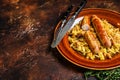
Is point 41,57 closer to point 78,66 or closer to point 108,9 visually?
point 78,66

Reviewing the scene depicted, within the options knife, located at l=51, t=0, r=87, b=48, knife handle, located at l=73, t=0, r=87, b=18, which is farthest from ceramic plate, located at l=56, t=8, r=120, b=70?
Answer: knife handle, located at l=73, t=0, r=87, b=18

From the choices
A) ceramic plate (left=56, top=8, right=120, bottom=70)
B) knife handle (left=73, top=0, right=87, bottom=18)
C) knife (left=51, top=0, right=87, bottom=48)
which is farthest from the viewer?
knife handle (left=73, top=0, right=87, bottom=18)

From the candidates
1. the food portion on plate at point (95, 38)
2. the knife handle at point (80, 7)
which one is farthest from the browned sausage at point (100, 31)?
the knife handle at point (80, 7)

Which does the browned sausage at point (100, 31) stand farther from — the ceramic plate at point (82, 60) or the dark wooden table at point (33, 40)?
the dark wooden table at point (33, 40)

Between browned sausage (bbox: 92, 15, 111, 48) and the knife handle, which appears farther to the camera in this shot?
the knife handle

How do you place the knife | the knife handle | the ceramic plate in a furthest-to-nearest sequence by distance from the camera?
the knife handle < the knife < the ceramic plate

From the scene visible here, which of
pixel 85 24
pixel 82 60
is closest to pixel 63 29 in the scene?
pixel 85 24

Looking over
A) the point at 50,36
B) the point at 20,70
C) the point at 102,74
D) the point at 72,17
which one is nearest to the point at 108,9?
the point at 72,17

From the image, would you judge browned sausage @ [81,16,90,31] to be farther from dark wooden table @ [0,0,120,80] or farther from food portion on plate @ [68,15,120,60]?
dark wooden table @ [0,0,120,80]
